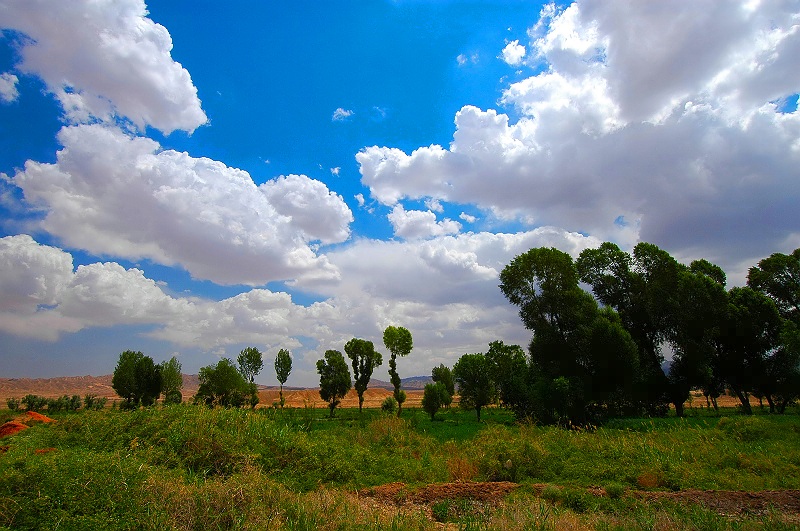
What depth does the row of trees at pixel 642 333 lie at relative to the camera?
3419 centimetres

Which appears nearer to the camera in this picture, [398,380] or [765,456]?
[765,456]

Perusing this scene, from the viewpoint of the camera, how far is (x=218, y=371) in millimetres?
61281

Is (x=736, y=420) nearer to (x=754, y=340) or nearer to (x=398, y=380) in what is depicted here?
(x=754, y=340)

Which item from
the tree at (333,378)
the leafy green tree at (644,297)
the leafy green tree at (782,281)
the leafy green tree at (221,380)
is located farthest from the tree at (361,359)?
the leafy green tree at (782,281)

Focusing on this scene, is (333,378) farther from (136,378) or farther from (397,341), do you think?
(136,378)

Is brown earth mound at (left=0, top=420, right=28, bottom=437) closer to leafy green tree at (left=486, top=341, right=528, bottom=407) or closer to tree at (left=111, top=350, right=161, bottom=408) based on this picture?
leafy green tree at (left=486, top=341, right=528, bottom=407)

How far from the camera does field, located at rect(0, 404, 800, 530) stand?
8016 millimetres

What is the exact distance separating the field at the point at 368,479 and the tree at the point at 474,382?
2843 cm

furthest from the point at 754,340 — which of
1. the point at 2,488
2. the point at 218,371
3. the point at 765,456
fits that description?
the point at 218,371

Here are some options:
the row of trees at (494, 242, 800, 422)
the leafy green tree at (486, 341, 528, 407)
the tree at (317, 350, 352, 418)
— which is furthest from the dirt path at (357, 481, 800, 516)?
the tree at (317, 350, 352, 418)

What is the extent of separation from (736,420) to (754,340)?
22512 millimetres

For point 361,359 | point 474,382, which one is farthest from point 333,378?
point 474,382

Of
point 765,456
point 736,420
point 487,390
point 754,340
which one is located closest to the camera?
point 765,456

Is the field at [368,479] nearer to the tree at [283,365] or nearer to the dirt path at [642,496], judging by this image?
the dirt path at [642,496]
